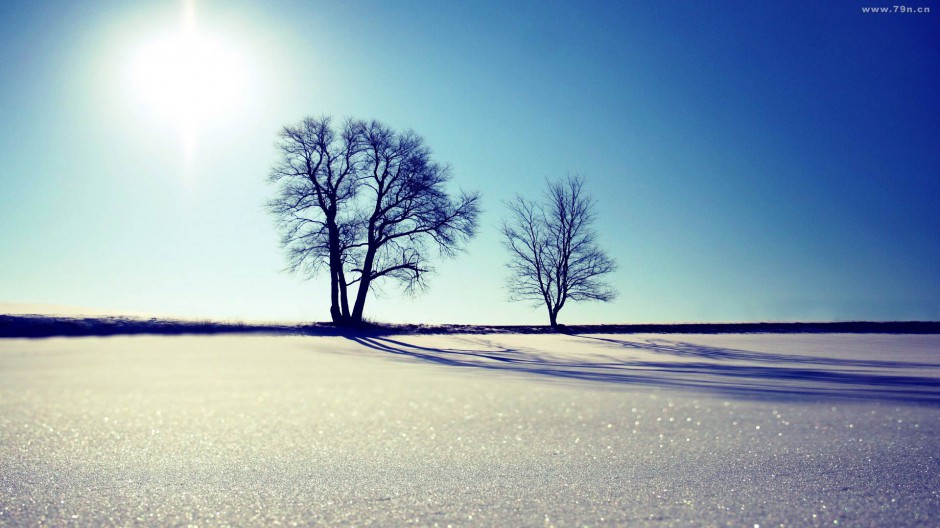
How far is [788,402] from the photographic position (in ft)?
8.79

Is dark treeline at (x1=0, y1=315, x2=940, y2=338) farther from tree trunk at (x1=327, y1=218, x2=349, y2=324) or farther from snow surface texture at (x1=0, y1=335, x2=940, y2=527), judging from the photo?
snow surface texture at (x1=0, y1=335, x2=940, y2=527)

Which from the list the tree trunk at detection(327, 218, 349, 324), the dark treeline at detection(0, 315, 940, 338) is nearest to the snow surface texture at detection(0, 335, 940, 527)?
the dark treeline at detection(0, 315, 940, 338)

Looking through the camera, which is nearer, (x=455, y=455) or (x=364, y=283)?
(x=455, y=455)

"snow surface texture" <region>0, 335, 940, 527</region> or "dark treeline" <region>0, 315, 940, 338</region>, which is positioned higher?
"dark treeline" <region>0, 315, 940, 338</region>

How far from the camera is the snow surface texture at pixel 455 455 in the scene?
1120 mm

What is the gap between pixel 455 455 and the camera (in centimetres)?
158

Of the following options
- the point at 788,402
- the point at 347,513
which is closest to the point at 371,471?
the point at 347,513

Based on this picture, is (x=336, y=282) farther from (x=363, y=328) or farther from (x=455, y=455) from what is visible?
(x=455, y=455)

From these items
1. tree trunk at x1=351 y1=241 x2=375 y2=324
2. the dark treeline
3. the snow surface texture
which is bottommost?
the snow surface texture

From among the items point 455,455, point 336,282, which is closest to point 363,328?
point 336,282

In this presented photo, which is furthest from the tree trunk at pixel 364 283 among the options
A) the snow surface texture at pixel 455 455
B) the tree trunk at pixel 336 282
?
the snow surface texture at pixel 455 455

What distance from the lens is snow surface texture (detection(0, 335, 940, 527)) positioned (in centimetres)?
112

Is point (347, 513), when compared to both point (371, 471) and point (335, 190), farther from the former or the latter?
point (335, 190)

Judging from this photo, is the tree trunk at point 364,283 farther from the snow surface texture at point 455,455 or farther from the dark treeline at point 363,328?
the snow surface texture at point 455,455
